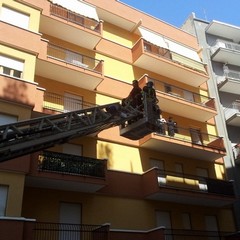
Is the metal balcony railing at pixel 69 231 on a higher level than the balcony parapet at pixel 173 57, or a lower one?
lower

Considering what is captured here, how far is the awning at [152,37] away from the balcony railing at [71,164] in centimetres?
1059

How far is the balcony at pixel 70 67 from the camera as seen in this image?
1880cm

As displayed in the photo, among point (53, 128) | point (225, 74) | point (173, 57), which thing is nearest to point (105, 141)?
point (173, 57)

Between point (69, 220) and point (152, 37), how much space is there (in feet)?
46.0

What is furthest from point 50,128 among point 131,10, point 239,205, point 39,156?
point 131,10

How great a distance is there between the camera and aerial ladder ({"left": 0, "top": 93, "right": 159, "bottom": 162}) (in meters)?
9.22

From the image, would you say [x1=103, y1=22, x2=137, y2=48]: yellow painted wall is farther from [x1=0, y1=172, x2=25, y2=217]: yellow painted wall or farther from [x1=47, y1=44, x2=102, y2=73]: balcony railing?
[x1=0, y1=172, x2=25, y2=217]: yellow painted wall

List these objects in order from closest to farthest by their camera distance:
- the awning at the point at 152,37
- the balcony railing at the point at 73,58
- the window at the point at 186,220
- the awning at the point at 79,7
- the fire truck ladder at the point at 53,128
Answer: the fire truck ladder at the point at 53,128 < the window at the point at 186,220 < the balcony railing at the point at 73,58 < the awning at the point at 79,7 < the awning at the point at 152,37

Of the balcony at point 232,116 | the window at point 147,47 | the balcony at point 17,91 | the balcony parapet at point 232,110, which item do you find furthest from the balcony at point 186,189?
the window at point 147,47

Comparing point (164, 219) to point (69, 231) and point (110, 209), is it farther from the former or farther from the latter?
point (69, 231)

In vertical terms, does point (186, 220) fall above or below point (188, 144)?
below

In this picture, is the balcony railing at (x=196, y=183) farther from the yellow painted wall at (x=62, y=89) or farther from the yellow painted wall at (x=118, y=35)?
the yellow painted wall at (x=118, y=35)

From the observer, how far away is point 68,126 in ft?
34.3

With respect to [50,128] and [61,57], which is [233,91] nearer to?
[61,57]
